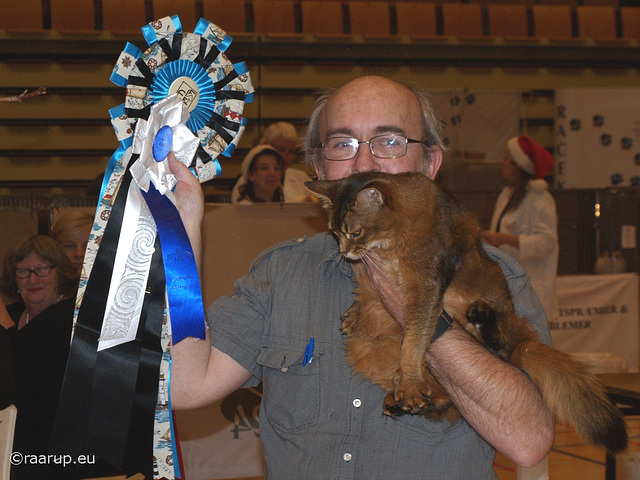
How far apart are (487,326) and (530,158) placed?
360 centimetres

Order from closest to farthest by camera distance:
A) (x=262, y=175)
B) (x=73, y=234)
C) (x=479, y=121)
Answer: (x=73, y=234) < (x=262, y=175) < (x=479, y=121)

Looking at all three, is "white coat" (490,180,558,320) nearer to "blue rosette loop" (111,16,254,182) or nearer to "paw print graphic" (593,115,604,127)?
"paw print graphic" (593,115,604,127)

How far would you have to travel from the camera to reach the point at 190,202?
1515 mm

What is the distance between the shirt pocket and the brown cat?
0.11 metres

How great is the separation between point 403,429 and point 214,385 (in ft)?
1.51

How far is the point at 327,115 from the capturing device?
183cm

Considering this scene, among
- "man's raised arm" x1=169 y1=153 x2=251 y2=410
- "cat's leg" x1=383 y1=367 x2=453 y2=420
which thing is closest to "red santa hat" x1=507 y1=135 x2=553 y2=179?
"cat's leg" x1=383 y1=367 x2=453 y2=420

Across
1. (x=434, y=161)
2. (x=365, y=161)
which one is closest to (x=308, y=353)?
(x=365, y=161)

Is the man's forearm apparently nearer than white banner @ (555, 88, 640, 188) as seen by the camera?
Yes

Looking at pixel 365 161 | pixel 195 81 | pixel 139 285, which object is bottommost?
pixel 139 285

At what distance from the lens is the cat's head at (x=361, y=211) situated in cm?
159

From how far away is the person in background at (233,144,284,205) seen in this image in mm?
A: 4773

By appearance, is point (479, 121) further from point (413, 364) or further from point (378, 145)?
point (413, 364)

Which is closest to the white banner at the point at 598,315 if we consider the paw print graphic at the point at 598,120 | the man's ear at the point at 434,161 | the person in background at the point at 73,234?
the paw print graphic at the point at 598,120
